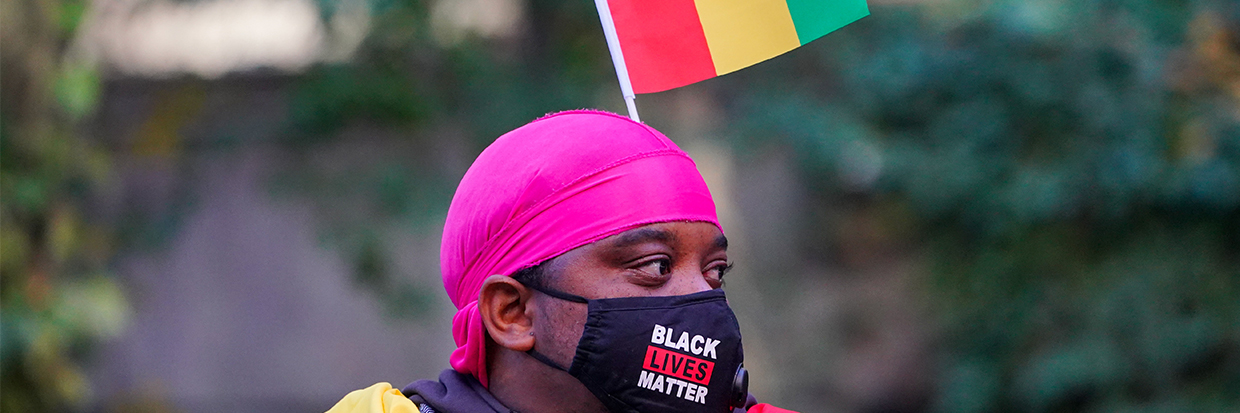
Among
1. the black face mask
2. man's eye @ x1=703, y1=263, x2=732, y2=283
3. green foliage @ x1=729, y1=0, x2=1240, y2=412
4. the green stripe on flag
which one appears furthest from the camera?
green foliage @ x1=729, y1=0, x2=1240, y2=412

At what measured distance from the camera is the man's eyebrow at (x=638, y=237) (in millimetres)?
1982

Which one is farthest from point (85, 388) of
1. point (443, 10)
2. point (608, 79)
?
point (608, 79)

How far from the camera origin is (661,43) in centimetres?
235

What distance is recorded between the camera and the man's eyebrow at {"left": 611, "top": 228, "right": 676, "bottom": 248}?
78.0 inches

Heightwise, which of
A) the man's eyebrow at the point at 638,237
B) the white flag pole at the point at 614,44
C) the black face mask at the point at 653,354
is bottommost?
the black face mask at the point at 653,354

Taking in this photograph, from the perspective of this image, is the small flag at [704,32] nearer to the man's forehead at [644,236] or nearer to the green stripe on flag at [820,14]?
the green stripe on flag at [820,14]

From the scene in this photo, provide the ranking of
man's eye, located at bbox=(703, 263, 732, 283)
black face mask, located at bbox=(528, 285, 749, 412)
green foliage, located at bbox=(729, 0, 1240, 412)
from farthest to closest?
green foliage, located at bbox=(729, 0, 1240, 412), man's eye, located at bbox=(703, 263, 732, 283), black face mask, located at bbox=(528, 285, 749, 412)

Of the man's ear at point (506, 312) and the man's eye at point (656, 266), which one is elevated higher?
the man's eye at point (656, 266)

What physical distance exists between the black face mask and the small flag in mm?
525

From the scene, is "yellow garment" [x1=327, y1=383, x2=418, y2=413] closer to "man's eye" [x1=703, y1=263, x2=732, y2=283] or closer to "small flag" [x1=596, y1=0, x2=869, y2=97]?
"man's eye" [x1=703, y1=263, x2=732, y2=283]

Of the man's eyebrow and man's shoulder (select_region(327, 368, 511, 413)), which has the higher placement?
the man's eyebrow

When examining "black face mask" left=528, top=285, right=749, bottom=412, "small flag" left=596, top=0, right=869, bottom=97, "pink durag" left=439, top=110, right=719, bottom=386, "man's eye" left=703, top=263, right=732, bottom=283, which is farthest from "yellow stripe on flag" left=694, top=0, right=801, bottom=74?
"black face mask" left=528, top=285, right=749, bottom=412

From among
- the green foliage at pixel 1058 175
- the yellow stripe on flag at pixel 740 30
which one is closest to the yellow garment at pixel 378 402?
the yellow stripe on flag at pixel 740 30

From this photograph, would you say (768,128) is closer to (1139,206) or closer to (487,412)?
(1139,206)
